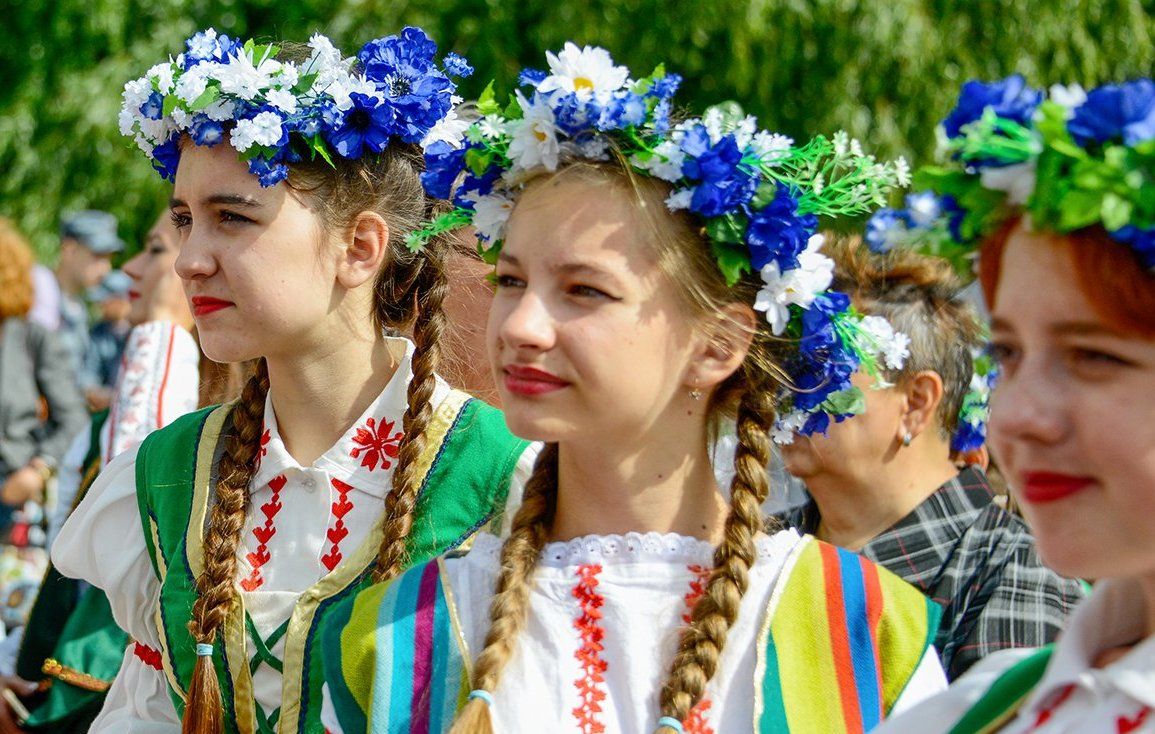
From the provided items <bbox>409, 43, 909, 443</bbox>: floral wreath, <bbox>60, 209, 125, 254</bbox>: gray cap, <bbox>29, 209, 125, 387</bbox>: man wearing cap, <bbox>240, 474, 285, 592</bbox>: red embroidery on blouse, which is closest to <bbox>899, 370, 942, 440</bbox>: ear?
<bbox>409, 43, 909, 443</bbox>: floral wreath

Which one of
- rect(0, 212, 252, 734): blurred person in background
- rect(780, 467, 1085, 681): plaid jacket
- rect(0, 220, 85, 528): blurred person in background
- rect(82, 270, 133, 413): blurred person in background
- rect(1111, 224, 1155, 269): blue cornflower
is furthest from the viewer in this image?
rect(82, 270, 133, 413): blurred person in background

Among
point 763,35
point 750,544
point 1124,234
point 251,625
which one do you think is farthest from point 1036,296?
point 763,35

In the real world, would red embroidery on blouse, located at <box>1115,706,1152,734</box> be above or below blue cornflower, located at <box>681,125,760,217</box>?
below

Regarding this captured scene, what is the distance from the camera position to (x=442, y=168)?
2537mm

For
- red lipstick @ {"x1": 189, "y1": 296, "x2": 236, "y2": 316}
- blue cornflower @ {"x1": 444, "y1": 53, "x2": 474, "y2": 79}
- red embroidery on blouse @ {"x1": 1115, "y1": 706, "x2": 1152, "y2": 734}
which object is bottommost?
red embroidery on blouse @ {"x1": 1115, "y1": 706, "x2": 1152, "y2": 734}

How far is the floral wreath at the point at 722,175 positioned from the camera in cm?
231

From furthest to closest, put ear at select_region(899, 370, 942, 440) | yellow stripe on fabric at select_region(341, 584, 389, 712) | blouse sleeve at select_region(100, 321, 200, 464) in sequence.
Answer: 1. blouse sleeve at select_region(100, 321, 200, 464)
2. ear at select_region(899, 370, 942, 440)
3. yellow stripe on fabric at select_region(341, 584, 389, 712)

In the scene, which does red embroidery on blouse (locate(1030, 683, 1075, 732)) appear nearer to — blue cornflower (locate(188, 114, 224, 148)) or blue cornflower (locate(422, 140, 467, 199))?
blue cornflower (locate(422, 140, 467, 199))

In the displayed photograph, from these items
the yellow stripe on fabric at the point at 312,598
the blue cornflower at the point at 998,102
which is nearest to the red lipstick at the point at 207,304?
the yellow stripe on fabric at the point at 312,598

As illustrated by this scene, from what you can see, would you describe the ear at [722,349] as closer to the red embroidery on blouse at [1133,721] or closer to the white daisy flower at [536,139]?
the white daisy flower at [536,139]

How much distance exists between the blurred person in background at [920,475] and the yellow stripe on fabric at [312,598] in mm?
978

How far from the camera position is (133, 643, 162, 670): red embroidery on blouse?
296 cm

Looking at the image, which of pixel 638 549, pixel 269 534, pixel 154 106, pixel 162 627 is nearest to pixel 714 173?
pixel 638 549

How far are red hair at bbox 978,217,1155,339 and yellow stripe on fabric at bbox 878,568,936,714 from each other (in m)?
0.86
